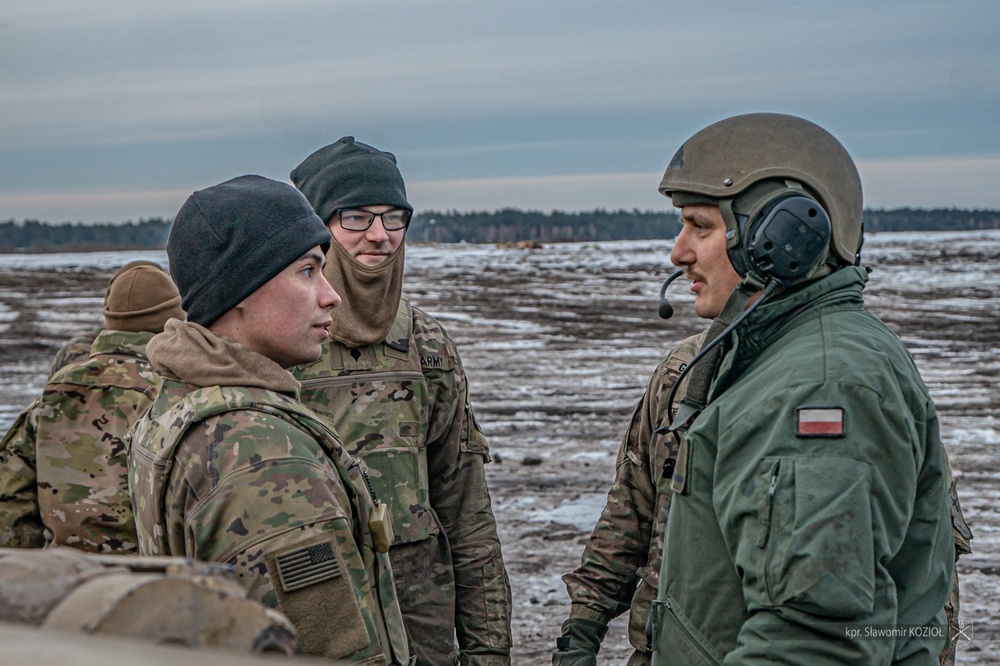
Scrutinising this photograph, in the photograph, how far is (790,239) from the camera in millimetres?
2455

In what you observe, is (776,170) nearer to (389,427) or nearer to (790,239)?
(790,239)

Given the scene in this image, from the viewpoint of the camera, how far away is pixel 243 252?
2.55 m

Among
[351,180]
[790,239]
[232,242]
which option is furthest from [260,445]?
[351,180]

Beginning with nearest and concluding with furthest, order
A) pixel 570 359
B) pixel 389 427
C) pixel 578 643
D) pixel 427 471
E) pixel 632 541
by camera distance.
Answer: pixel 578 643 < pixel 632 541 < pixel 389 427 < pixel 427 471 < pixel 570 359

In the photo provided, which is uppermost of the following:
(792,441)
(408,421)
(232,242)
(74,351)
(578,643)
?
(232,242)

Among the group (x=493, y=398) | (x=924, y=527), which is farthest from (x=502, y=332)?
(x=924, y=527)

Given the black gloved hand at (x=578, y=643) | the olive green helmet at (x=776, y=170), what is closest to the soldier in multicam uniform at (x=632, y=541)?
the black gloved hand at (x=578, y=643)

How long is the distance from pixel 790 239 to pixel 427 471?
1.91 m

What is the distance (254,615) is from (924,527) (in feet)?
5.77

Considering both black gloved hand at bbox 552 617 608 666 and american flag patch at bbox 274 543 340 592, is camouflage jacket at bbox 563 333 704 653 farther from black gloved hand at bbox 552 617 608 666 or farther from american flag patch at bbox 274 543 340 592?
american flag patch at bbox 274 543 340 592

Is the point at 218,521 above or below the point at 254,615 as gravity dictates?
below

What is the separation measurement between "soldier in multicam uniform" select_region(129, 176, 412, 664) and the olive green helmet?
3.45 ft

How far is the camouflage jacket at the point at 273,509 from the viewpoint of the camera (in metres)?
2.19

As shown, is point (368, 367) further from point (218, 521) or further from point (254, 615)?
point (254, 615)
